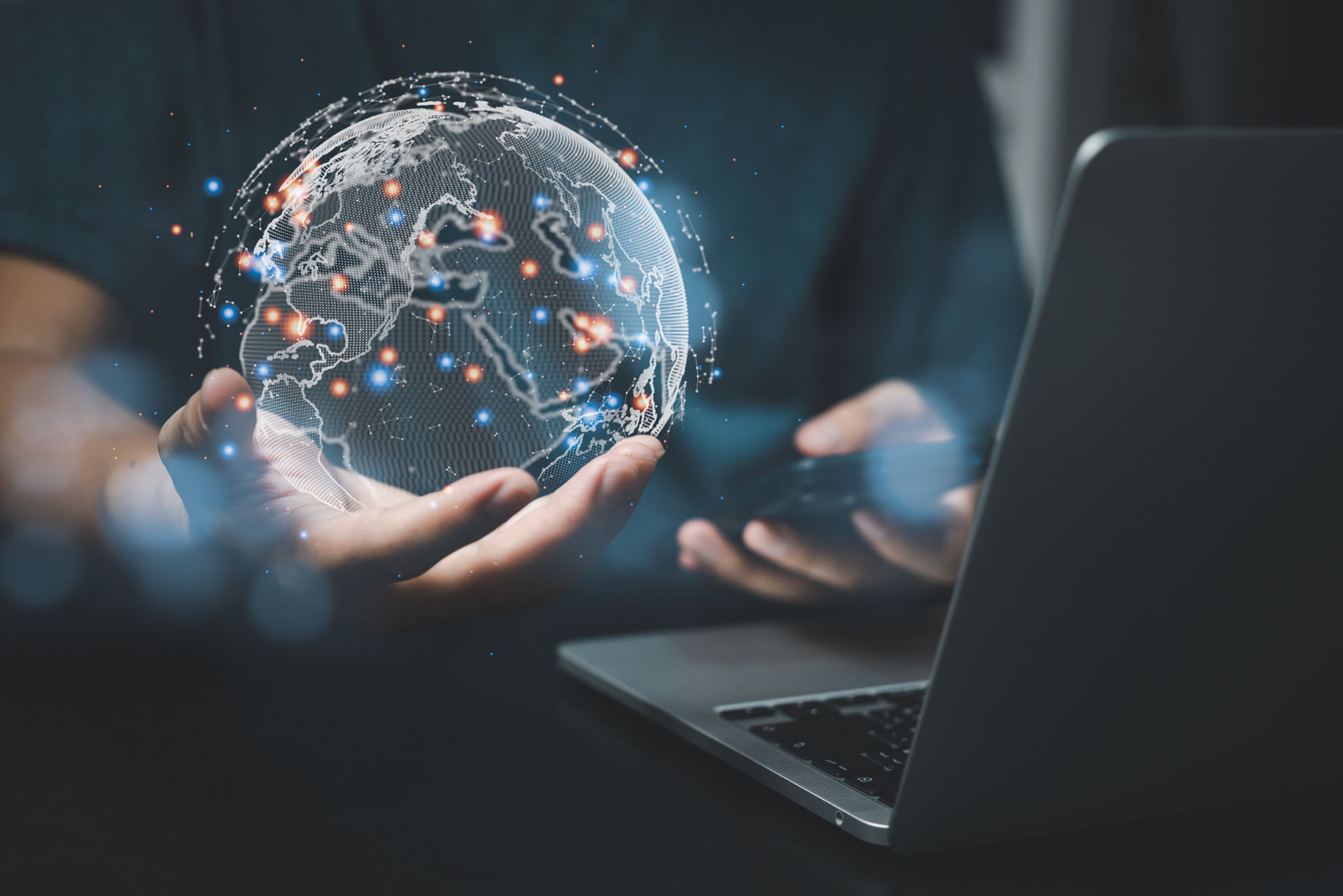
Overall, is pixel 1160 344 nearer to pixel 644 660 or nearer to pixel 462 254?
pixel 462 254

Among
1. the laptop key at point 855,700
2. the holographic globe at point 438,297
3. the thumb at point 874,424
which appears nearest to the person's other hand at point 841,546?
the thumb at point 874,424

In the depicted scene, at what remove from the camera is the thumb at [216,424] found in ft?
2.10

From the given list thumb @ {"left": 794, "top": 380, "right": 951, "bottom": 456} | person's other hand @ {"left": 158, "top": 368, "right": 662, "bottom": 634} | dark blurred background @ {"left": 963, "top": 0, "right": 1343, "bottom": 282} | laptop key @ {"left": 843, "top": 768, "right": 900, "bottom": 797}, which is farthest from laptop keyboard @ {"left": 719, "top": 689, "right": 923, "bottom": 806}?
dark blurred background @ {"left": 963, "top": 0, "right": 1343, "bottom": 282}

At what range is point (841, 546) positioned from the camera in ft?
3.53

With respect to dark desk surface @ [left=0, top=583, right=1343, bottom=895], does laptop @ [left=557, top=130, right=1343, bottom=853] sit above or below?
above

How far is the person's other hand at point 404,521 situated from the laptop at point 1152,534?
204 millimetres

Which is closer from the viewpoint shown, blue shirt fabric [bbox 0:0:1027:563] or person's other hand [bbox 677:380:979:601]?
blue shirt fabric [bbox 0:0:1027:563]

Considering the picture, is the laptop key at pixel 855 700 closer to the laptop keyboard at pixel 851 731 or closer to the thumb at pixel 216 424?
the laptop keyboard at pixel 851 731

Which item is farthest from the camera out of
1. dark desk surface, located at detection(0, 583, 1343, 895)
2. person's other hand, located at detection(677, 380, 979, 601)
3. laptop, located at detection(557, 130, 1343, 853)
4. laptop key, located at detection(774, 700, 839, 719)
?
person's other hand, located at detection(677, 380, 979, 601)

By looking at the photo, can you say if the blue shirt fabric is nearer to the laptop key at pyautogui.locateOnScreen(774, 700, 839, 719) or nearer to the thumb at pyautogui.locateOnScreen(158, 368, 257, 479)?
the thumb at pyautogui.locateOnScreen(158, 368, 257, 479)

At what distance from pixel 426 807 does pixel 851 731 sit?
0.31 meters

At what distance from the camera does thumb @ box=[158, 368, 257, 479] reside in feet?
2.10

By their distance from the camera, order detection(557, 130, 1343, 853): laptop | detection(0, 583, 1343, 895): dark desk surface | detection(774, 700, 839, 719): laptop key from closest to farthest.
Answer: detection(557, 130, 1343, 853): laptop, detection(0, 583, 1343, 895): dark desk surface, detection(774, 700, 839, 719): laptop key

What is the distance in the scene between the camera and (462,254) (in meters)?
0.72
